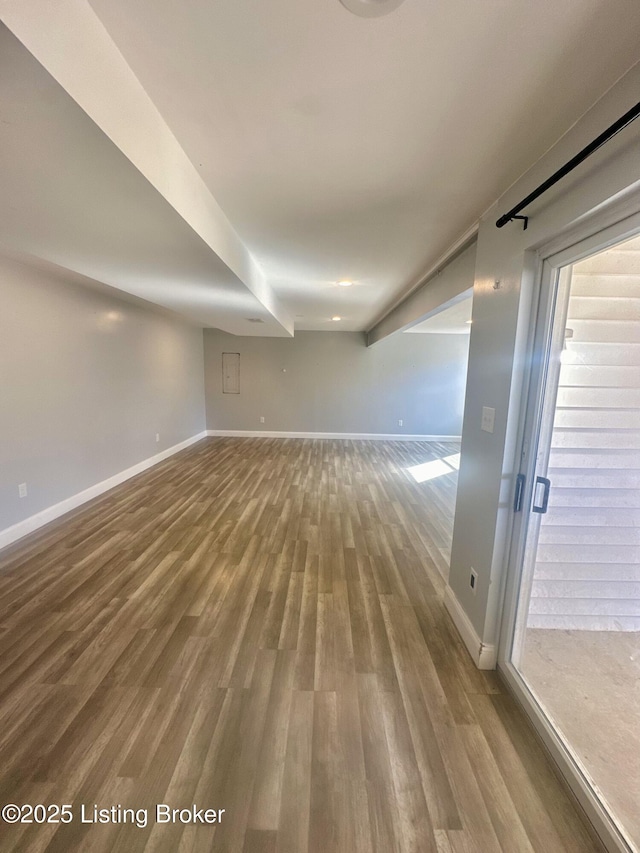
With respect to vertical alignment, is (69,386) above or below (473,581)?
above

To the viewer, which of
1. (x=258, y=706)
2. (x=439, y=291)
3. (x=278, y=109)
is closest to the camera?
(x=278, y=109)

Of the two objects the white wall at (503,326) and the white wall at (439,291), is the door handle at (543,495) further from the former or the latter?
the white wall at (439,291)

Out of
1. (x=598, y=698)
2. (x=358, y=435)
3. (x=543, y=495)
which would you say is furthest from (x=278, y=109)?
(x=358, y=435)

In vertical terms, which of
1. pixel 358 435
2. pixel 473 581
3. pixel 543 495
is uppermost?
pixel 543 495

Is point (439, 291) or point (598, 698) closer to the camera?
point (598, 698)

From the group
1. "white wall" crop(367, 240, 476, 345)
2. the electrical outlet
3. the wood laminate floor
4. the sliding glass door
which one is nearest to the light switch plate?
the sliding glass door

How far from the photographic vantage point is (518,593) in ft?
5.39

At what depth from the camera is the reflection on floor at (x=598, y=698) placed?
1.26 meters

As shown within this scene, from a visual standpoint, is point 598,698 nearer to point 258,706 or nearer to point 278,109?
point 258,706

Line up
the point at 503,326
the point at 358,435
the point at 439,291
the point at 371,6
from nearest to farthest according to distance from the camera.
→ the point at 371,6
the point at 503,326
the point at 439,291
the point at 358,435

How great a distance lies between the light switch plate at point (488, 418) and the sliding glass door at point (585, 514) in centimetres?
20

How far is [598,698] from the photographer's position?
5.13 ft

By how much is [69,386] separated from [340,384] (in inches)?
202

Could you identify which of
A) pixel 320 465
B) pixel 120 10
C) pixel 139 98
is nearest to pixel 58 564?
pixel 139 98
